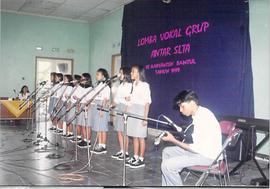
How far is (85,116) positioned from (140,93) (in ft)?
2.11

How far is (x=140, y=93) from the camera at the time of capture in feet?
10.3

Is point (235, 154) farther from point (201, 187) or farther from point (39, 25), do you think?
point (39, 25)

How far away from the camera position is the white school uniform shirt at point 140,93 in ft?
10.3

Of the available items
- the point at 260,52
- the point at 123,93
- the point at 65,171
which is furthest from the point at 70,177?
the point at 260,52

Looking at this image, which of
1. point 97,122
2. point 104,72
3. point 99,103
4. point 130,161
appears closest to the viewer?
point 104,72

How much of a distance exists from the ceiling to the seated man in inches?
60.8

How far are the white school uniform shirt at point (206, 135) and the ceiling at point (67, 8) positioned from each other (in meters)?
1.69

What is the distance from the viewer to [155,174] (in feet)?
9.57

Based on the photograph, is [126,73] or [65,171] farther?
[126,73]

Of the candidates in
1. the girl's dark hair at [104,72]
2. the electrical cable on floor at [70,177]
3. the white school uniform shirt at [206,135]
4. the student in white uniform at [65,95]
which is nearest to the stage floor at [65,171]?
the electrical cable on floor at [70,177]

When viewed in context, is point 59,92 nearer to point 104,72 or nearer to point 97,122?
point 104,72

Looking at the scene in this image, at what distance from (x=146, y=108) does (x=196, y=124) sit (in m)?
1.03

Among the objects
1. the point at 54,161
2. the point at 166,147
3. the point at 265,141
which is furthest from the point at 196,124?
the point at 54,161

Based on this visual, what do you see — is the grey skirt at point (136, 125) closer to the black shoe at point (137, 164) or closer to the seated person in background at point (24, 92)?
the black shoe at point (137, 164)
